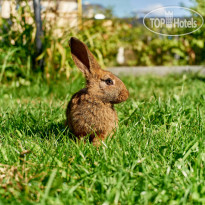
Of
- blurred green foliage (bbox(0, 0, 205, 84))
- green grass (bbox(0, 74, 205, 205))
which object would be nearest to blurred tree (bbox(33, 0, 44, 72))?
blurred green foliage (bbox(0, 0, 205, 84))

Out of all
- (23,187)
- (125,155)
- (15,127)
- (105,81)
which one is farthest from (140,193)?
(15,127)

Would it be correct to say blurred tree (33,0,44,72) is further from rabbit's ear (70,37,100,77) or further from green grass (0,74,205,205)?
rabbit's ear (70,37,100,77)

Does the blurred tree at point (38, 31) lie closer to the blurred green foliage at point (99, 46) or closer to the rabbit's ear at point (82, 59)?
the blurred green foliage at point (99, 46)

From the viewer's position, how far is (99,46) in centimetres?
633

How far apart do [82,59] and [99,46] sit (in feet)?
13.5

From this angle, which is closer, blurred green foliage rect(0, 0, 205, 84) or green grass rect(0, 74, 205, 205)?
green grass rect(0, 74, 205, 205)

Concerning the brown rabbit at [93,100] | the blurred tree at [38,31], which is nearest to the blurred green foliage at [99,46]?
the blurred tree at [38,31]

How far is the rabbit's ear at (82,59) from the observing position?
2273mm

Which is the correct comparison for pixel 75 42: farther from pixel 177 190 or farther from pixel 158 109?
pixel 177 190

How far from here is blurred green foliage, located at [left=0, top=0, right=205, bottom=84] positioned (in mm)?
4859

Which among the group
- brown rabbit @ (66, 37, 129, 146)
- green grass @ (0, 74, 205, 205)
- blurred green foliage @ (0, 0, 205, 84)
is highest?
blurred green foliage @ (0, 0, 205, 84)

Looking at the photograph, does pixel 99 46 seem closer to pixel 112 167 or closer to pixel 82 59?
pixel 82 59

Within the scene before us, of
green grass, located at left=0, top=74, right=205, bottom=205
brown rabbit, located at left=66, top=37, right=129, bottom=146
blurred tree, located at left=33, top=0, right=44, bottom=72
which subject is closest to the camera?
green grass, located at left=0, top=74, right=205, bottom=205

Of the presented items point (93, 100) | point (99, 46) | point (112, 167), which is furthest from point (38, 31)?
point (112, 167)
